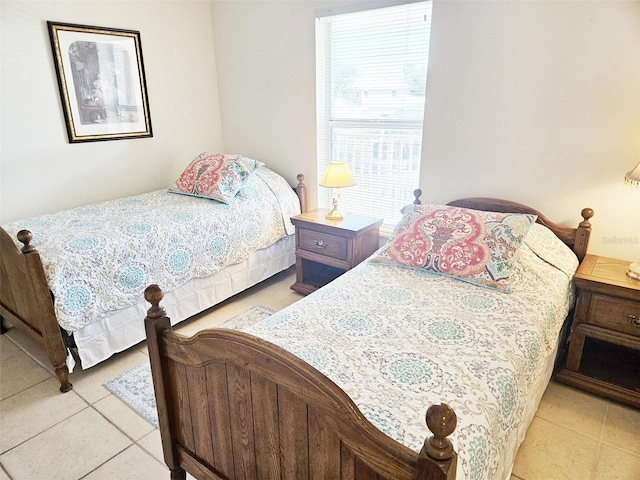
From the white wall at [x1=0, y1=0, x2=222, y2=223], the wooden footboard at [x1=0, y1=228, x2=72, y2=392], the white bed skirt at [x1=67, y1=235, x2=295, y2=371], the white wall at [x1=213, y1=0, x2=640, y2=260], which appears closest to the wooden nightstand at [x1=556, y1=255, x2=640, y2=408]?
the white wall at [x1=213, y1=0, x2=640, y2=260]

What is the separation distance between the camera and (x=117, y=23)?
313 cm

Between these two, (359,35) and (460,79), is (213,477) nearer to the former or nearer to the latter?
(460,79)

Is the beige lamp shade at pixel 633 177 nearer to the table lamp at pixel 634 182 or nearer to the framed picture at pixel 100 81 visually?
the table lamp at pixel 634 182

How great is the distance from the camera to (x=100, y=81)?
3.09 m

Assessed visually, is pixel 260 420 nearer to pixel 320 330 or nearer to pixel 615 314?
pixel 320 330

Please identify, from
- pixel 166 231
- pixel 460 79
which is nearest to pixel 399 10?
pixel 460 79

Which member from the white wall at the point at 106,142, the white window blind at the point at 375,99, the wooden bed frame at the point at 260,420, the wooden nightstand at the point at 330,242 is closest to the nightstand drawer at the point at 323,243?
the wooden nightstand at the point at 330,242

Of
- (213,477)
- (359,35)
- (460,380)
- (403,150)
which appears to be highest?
(359,35)

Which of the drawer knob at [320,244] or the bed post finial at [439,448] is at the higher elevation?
the bed post finial at [439,448]

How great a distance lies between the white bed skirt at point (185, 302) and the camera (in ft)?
7.40

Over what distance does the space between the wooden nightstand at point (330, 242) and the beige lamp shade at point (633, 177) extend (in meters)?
1.46

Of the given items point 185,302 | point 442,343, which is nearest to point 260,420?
point 442,343

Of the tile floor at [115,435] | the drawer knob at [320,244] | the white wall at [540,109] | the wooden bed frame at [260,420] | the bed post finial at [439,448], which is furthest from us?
the drawer knob at [320,244]

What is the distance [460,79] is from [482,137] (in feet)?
1.23
